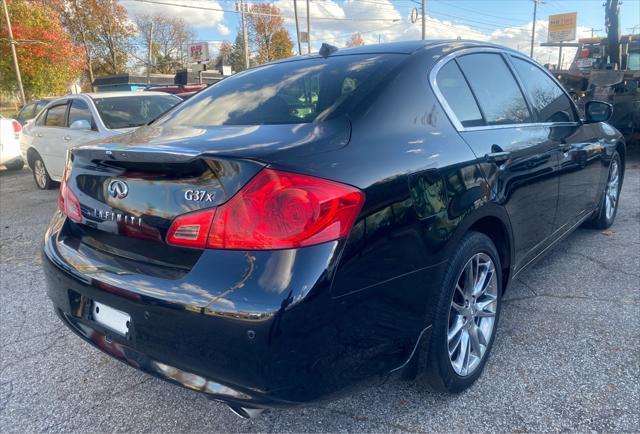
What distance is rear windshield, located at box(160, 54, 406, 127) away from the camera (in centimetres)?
212

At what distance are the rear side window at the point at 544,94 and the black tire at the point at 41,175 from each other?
25.5 feet

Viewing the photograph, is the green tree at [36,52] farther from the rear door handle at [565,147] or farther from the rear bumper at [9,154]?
the rear door handle at [565,147]

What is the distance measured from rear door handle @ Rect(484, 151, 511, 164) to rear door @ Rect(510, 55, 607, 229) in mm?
792

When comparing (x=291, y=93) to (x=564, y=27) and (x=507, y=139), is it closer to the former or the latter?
(x=507, y=139)

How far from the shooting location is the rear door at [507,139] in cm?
239

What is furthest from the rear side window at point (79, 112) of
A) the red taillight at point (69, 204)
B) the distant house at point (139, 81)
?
the distant house at point (139, 81)

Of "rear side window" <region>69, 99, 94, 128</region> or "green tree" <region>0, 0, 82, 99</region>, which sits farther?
"green tree" <region>0, 0, 82, 99</region>

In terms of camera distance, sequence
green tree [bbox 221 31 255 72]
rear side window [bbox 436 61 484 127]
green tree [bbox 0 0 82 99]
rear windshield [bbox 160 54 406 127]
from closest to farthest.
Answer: rear windshield [bbox 160 54 406 127] → rear side window [bbox 436 61 484 127] → green tree [bbox 0 0 82 99] → green tree [bbox 221 31 255 72]

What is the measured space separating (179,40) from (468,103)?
58.4m

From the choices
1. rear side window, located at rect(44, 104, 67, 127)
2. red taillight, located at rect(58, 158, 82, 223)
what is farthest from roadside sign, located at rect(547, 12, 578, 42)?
red taillight, located at rect(58, 158, 82, 223)

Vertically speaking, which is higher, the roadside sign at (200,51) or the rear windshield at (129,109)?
the roadside sign at (200,51)

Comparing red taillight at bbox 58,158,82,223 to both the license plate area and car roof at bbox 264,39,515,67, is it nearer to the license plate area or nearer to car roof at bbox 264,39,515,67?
the license plate area

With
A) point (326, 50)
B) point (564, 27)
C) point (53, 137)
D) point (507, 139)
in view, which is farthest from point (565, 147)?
point (564, 27)

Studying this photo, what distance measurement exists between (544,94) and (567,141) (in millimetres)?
367
